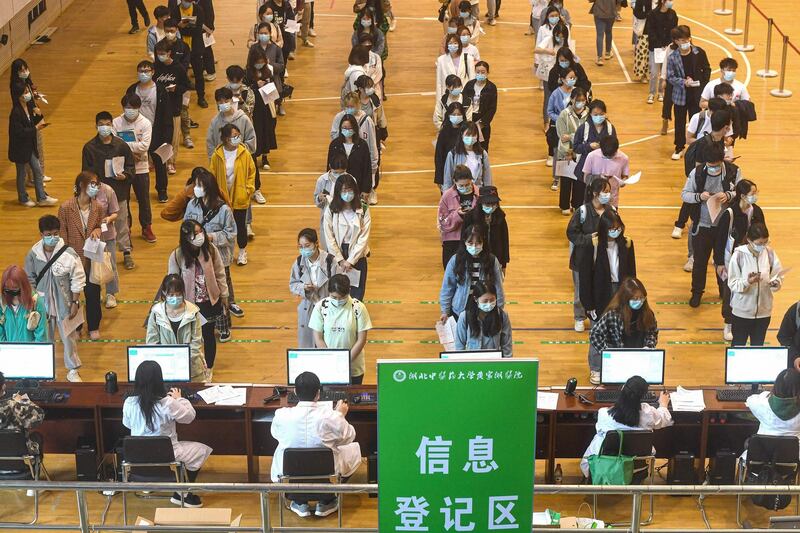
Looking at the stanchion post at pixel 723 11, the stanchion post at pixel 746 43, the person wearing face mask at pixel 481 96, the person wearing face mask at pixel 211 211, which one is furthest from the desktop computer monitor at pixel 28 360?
the stanchion post at pixel 723 11

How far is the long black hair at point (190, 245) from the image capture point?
1105 cm

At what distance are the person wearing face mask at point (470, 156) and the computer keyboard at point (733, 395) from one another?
3926 millimetres

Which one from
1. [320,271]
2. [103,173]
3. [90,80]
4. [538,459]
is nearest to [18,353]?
[320,271]

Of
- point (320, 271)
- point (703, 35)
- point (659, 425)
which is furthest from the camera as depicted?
point (703, 35)

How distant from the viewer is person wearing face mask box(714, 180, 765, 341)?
38.7 ft

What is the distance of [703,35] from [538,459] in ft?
47.0

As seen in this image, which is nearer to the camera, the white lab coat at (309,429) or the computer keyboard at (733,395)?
the white lab coat at (309,429)

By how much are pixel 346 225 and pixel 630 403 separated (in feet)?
12.2

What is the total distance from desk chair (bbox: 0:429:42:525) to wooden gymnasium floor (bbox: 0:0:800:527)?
397mm

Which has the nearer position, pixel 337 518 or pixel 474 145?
pixel 337 518

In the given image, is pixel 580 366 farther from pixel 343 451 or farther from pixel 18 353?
pixel 18 353

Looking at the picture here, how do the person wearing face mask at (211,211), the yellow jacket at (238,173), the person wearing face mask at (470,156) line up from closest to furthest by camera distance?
the person wearing face mask at (211,211), the person wearing face mask at (470,156), the yellow jacket at (238,173)

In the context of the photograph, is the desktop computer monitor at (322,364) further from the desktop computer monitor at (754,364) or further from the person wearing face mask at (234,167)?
the person wearing face mask at (234,167)

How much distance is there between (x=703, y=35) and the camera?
2284 centimetres
